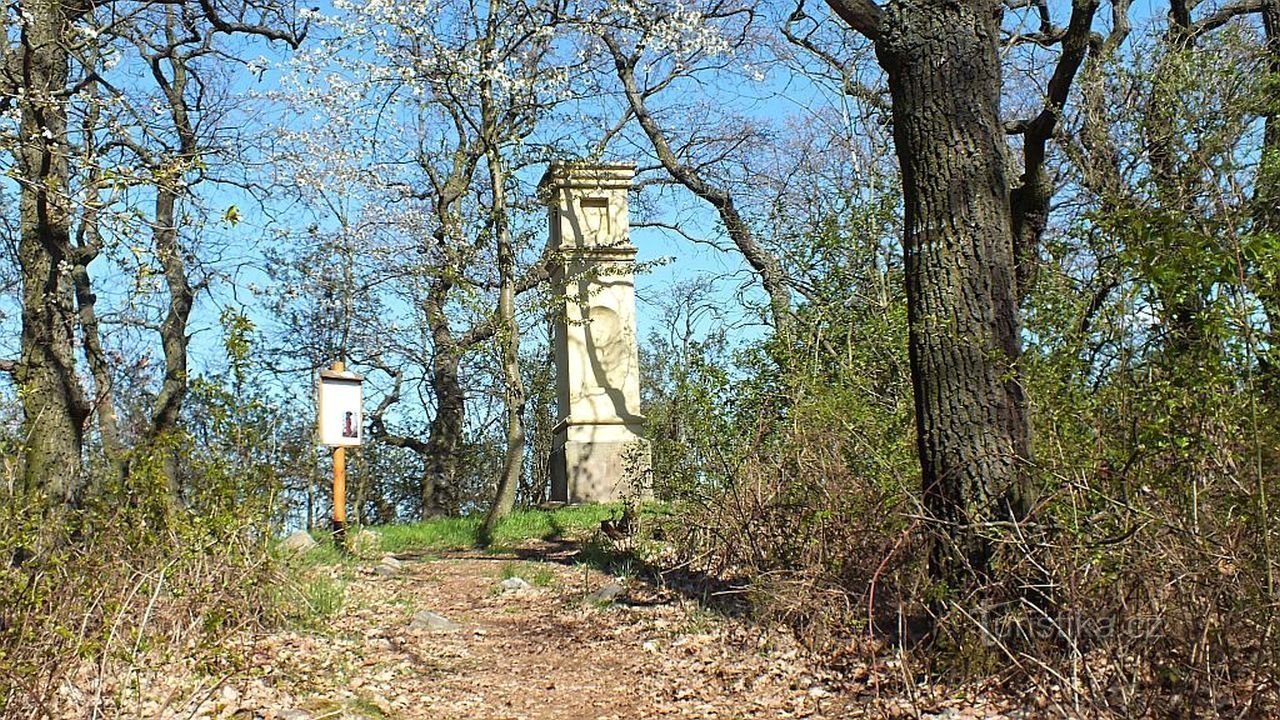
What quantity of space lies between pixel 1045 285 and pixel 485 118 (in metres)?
7.56

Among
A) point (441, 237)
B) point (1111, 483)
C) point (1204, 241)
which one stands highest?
point (441, 237)

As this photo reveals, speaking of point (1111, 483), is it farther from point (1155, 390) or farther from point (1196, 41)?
point (1196, 41)

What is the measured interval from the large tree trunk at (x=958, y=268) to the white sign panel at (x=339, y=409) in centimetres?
611

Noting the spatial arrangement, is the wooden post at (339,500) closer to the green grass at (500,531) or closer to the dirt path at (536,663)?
the green grass at (500,531)

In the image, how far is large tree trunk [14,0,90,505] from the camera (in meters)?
7.27

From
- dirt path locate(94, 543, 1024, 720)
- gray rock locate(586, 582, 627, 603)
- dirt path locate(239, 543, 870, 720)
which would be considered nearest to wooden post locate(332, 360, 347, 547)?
dirt path locate(94, 543, 1024, 720)

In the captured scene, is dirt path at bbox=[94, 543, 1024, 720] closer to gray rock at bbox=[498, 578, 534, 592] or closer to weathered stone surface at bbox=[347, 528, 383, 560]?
gray rock at bbox=[498, 578, 534, 592]

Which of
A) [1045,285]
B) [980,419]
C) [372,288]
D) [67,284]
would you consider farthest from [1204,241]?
[372,288]

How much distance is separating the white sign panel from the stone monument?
158 inches

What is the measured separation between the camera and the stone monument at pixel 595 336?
14047mm

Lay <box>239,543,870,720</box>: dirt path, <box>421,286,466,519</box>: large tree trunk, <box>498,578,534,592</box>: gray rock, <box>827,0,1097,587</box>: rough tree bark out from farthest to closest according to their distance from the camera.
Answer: <box>421,286,466,519</box>: large tree trunk, <box>498,578,534,592</box>: gray rock, <box>239,543,870,720</box>: dirt path, <box>827,0,1097,587</box>: rough tree bark

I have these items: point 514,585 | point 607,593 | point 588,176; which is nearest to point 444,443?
point 588,176

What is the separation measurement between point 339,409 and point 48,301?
2939 mm

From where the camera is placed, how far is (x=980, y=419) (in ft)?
17.0
